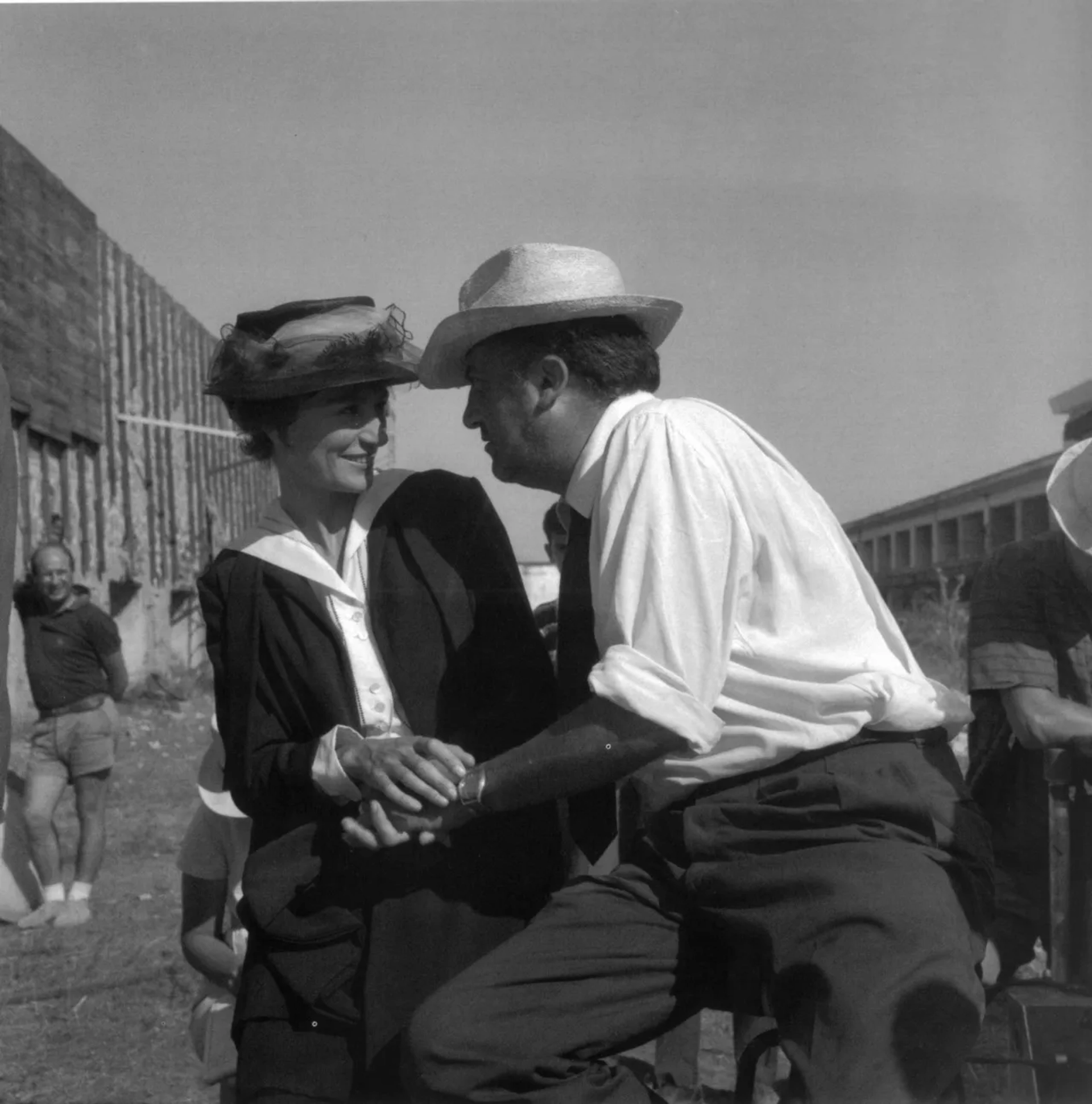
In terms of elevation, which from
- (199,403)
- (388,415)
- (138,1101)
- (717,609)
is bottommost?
(138,1101)

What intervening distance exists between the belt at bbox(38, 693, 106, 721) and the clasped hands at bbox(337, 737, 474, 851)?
524 centimetres

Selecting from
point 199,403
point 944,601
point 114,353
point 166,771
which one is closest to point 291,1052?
point 944,601

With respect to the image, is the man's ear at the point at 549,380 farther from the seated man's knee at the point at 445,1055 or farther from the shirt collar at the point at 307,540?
the seated man's knee at the point at 445,1055

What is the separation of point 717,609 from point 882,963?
0.53 meters

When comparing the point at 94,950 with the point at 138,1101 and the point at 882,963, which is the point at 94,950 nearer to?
the point at 138,1101

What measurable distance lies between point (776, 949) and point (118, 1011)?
402 cm

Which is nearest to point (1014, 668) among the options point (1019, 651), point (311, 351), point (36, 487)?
point (1019, 651)

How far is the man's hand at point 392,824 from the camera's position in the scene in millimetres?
2236

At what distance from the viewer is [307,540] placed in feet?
8.62

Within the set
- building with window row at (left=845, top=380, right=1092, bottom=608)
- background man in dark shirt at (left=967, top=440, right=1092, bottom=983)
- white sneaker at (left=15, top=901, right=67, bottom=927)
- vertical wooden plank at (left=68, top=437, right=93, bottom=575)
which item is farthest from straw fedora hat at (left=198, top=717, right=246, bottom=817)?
vertical wooden plank at (left=68, top=437, right=93, bottom=575)

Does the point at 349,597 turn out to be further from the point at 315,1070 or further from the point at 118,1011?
the point at 118,1011

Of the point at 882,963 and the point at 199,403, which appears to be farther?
the point at 199,403

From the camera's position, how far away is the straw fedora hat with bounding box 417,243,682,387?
2.35 m

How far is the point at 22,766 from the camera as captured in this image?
10.0 m
